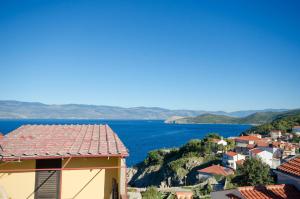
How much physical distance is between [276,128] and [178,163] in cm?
7291

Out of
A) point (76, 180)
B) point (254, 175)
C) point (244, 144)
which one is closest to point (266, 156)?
point (244, 144)

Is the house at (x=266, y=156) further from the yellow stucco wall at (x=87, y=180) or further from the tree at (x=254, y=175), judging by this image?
the yellow stucco wall at (x=87, y=180)

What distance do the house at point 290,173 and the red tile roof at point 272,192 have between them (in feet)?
0.77

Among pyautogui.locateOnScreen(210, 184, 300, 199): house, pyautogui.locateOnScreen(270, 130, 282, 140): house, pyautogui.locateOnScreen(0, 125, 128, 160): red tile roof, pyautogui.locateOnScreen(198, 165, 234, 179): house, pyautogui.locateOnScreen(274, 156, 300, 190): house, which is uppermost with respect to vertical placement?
pyautogui.locateOnScreen(0, 125, 128, 160): red tile roof

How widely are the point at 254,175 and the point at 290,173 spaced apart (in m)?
35.7

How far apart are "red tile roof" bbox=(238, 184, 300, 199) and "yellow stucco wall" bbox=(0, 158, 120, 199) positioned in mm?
4419

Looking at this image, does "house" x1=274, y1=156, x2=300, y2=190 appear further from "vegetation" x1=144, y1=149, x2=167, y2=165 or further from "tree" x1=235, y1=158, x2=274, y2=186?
"vegetation" x1=144, y1=149, x2=167, y2=165

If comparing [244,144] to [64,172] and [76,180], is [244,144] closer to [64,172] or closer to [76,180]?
[76,180]

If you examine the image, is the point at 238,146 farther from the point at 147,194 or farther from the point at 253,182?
the point at 147,194

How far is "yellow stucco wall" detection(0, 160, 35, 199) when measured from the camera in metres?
7.83

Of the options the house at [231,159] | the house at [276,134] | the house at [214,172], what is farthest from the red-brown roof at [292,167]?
the house at [276,134]

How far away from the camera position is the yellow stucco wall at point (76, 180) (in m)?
7.85

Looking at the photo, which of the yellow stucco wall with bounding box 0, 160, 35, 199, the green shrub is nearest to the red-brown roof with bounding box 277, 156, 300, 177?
the yellow stucco wall with bounding box 0, 160, 35, 199

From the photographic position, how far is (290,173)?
31.9 ft
